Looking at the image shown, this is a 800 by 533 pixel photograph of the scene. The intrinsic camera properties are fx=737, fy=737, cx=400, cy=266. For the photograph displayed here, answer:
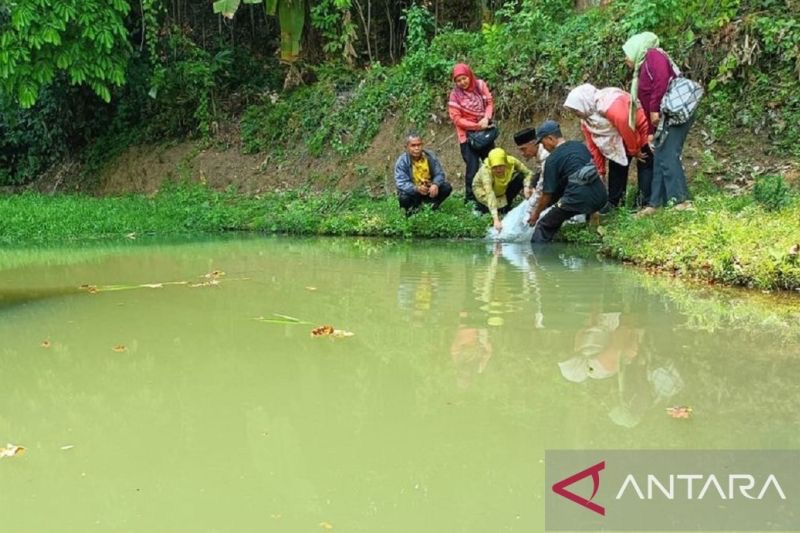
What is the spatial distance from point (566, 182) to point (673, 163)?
3.25 ft

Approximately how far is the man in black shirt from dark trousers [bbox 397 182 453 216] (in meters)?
1.46

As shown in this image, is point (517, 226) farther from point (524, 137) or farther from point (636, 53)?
point (636, 53)

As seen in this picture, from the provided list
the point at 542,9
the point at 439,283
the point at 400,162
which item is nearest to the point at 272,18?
the point at 542,9

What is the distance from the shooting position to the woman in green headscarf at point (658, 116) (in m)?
6.75

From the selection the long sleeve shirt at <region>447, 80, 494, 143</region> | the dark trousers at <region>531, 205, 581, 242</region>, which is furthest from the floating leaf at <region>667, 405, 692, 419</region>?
the long sleeve shirt at <region>447, 80, 494, 143</region>

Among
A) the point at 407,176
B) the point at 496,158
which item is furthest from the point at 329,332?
the point at 407,176

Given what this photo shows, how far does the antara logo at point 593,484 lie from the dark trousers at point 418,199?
20.1 ft

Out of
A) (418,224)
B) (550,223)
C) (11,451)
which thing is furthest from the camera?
(418,224)

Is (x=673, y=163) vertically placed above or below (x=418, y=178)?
above

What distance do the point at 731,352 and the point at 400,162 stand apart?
5294 mm

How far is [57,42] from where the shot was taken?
36.4ft

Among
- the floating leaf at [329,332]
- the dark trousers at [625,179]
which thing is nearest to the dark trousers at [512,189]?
the dark trousers at [625,179]

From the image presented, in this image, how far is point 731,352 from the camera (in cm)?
334

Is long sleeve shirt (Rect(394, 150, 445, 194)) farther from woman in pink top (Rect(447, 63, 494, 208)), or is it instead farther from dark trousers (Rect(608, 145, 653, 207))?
dark trousers (Rect(608, 145, 653, 207))
